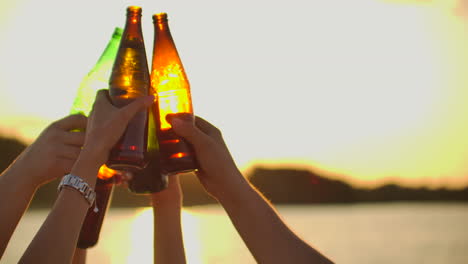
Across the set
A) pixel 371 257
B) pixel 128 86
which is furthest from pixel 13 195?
pixel 371 257

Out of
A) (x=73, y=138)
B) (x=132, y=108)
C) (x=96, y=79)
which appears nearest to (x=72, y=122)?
(x=73, y=138)

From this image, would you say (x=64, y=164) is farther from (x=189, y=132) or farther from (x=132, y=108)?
(x=189, y=132)

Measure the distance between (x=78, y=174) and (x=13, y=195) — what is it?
1.43ft

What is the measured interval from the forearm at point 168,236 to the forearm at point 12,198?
57 cm

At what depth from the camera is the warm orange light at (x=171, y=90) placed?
8.32ft

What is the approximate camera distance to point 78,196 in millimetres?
1793

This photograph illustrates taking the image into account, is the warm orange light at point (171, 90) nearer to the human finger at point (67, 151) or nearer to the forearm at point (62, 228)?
the human finger at point (67, 151)

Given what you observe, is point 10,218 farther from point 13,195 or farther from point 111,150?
point 111,150

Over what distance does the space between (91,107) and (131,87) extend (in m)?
0.52

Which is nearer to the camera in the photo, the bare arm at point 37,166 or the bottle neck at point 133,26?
the bare arm at point 37,166

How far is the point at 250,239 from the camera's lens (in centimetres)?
183

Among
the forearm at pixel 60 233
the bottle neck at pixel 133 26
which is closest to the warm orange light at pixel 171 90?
the bottle neck at pixel 133 26

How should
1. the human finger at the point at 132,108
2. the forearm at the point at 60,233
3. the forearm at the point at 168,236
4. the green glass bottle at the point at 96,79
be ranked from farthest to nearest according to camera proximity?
1. the green glass bottle at the point at 96,79
2. the forearm at the point at 168,236
3. the human finger at the point at 132,108
4. the forearm at the point at 60,233

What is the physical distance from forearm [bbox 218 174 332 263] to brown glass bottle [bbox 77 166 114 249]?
914 millimetres
